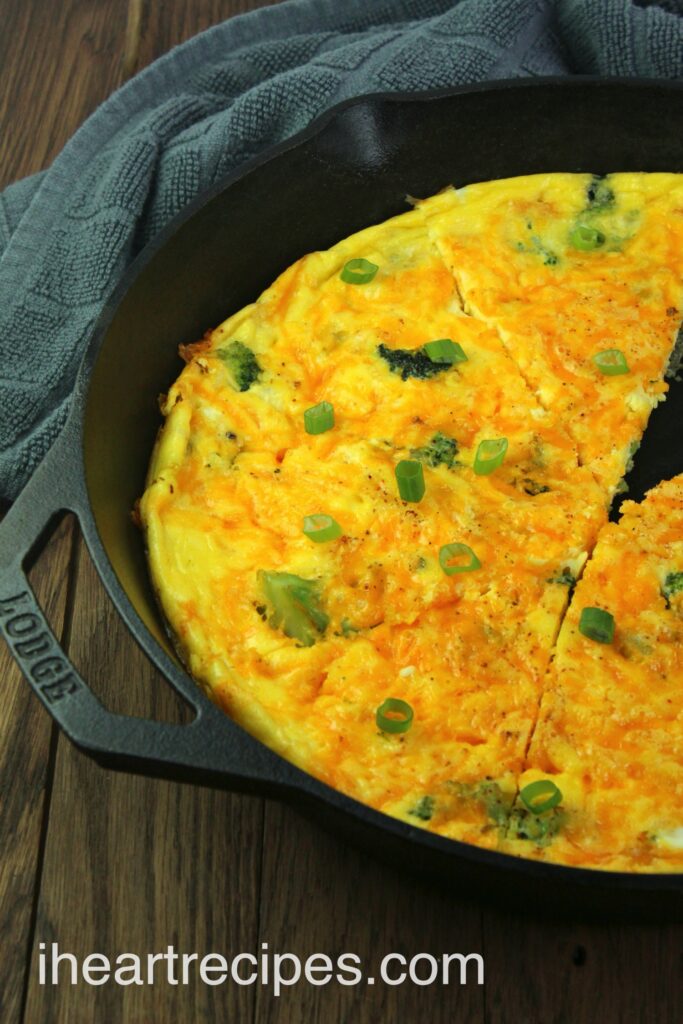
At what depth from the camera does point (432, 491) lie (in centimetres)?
361

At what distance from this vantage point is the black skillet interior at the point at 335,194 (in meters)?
3.76

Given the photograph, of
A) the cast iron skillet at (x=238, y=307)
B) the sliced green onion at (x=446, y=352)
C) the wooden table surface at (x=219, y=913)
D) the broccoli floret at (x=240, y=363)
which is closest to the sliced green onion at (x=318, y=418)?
the broccoli floret at (x=240, y=363)

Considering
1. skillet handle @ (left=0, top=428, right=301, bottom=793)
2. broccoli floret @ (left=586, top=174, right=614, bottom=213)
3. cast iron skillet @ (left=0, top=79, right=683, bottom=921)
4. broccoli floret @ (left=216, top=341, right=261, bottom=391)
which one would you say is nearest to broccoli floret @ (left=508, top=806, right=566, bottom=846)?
cast iron skillet @ (left=0, top=79, right=683, bottom=921)

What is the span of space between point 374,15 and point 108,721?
12.5 feet

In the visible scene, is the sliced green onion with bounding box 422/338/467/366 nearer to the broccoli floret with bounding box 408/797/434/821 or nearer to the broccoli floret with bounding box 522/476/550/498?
the broccoli floret with bounding box 522/476/550/498

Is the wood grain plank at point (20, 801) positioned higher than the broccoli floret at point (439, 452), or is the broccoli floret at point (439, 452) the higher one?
the broccoli floret at point (439, 452)

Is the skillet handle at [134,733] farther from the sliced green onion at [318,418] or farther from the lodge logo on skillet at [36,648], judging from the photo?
the sliced green onion at [318,418]

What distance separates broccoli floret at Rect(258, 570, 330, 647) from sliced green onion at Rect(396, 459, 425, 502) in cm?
44

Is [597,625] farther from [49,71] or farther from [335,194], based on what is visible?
[49,71]

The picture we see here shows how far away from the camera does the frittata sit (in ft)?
10.1

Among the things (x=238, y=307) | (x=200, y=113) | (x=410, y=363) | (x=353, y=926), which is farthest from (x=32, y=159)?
(x=353, y=926)

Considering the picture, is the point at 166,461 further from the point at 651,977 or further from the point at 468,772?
the point at 651,977

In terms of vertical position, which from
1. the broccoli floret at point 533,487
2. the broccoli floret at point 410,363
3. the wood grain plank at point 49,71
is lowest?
the broccoli floret at point 533,487

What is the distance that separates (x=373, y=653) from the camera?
3.27 m
